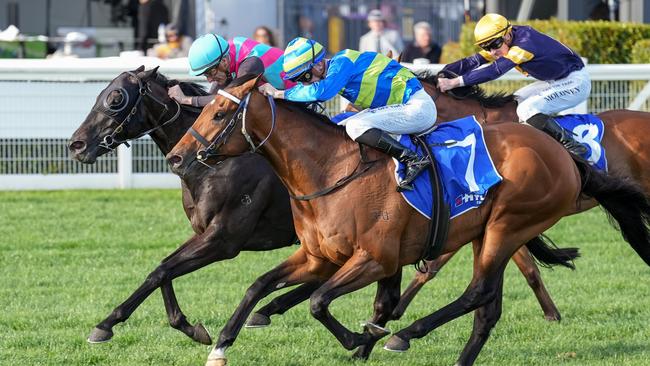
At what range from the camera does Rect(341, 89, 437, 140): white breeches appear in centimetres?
567

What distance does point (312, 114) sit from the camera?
5715 millimetres

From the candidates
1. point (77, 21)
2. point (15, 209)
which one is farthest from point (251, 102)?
point (77, 21)

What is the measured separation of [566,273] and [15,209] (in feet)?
16.2

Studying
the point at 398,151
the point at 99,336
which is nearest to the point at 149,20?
the point at 99,336

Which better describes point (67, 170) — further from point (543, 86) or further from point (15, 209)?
point (543, 86)

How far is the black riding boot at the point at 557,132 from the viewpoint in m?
6.97

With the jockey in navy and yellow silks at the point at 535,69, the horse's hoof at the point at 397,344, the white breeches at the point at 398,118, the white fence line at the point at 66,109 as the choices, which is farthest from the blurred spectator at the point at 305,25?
the horse's hoof at the point at 397,344

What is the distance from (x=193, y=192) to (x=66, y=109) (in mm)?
5613

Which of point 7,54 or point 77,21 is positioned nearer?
point 7,54

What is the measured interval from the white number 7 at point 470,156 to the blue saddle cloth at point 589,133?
151 cm

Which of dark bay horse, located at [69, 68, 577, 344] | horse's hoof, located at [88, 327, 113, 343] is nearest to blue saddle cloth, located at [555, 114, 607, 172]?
dark bay horse, located at [69, 68, 577, 344]

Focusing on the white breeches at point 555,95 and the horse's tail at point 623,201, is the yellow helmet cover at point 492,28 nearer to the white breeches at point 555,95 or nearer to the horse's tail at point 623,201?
the white breeches at point 555,95

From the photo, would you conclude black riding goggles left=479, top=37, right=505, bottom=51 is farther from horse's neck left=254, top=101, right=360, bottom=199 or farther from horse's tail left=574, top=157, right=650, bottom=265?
horse's neck left=254, top=101, right=360, bottom=199

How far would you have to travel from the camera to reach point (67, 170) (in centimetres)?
1185
